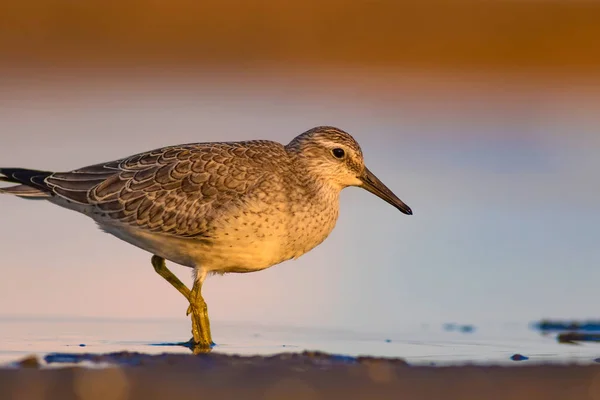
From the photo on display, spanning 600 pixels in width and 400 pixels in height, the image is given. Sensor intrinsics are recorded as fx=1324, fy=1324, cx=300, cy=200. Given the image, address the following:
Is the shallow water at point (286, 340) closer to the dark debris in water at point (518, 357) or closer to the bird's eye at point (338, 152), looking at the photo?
the dark debris in water at point (518, 357)

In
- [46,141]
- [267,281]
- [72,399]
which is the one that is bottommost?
[72,399]

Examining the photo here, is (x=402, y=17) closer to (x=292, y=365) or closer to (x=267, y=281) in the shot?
(x=267, y=281)

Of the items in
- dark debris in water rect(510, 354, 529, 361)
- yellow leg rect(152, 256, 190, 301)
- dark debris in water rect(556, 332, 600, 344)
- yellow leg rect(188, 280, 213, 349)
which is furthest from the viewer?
yellow leg rect(152, 256, 190, 301)

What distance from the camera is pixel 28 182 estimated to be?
1148 centimetres

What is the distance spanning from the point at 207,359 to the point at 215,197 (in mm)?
2625

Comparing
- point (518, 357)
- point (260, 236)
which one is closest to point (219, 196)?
point (260, 236)

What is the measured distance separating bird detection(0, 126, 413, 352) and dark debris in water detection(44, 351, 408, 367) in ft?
5.50

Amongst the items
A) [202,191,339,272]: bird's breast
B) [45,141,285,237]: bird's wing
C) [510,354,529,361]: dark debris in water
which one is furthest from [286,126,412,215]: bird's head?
[510,354,529,361]: dark debris in water

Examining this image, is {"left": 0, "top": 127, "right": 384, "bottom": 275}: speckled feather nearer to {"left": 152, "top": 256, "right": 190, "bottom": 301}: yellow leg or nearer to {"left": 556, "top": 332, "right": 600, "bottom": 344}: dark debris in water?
{"left": 152, "top": 256, "right": 190, "bottom": 301}: yellow leg

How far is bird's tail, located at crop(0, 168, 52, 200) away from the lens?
11.4m

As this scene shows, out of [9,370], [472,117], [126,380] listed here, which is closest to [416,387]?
[126,380]

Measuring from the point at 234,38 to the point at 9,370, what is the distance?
85.7 ft

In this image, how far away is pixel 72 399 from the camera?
6.97 meters

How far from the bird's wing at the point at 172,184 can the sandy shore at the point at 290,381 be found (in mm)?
2760
